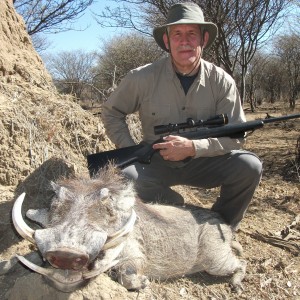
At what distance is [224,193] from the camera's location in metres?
4.34

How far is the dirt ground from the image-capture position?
3379mm

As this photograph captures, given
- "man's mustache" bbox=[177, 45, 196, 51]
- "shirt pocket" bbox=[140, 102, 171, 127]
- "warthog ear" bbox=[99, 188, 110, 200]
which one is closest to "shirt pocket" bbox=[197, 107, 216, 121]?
"shirt pocket" bbox=[140, 102, 171, 127]

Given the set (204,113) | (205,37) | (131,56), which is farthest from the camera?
(131,56)

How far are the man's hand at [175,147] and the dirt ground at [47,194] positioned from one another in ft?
3.19

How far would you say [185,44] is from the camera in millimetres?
4195

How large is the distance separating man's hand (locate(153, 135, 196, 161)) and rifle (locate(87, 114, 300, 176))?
102 millimetres

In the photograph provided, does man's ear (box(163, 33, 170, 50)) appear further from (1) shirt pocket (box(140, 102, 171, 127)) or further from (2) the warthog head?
(2) the warthog head

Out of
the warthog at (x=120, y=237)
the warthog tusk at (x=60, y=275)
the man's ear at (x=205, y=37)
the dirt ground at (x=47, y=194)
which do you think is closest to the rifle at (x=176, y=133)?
the warthog at (x=120, y=237)

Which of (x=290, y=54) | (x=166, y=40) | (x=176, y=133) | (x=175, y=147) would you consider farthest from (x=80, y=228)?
(x=290, y=54)

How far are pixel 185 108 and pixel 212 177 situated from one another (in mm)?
690

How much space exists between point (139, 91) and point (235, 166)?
112cm

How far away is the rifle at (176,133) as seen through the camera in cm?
390

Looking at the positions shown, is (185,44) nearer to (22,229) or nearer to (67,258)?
(22,229)

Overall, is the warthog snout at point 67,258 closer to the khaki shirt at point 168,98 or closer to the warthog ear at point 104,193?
the warthog ear at point 104,193
